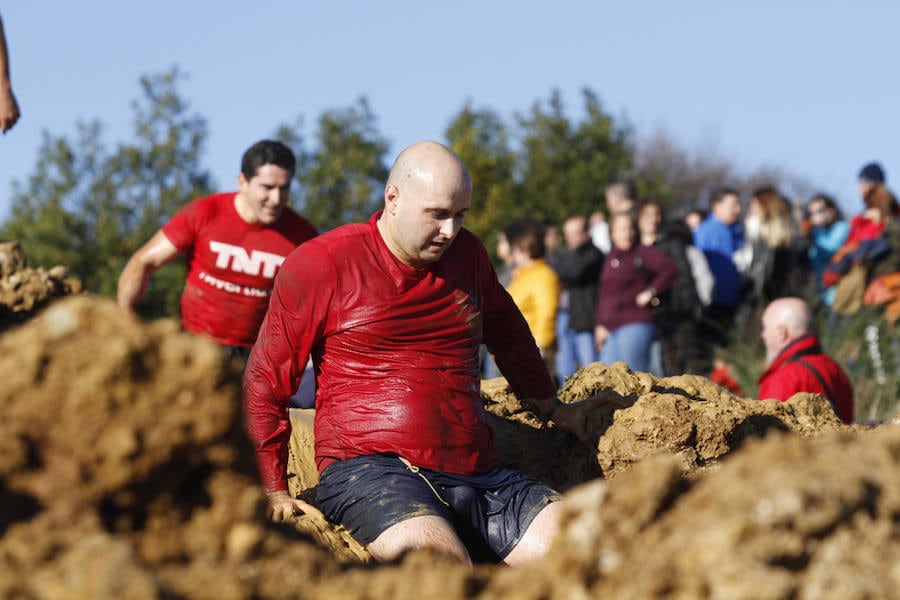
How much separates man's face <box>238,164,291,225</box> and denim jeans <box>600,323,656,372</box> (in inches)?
157

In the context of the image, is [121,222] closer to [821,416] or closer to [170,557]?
[821,416]

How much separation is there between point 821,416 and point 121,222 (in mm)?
17518

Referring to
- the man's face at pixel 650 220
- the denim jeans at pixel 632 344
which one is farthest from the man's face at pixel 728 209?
the denim jeans at pixel 632 344

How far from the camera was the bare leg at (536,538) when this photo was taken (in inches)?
184

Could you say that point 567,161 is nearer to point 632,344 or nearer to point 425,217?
point 632,344

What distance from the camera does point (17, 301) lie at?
17.6 feet

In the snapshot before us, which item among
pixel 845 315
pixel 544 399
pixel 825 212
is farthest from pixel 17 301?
pixel 825 212

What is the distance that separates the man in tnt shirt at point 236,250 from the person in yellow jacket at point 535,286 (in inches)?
135

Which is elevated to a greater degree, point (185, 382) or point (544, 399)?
point (185, 382)

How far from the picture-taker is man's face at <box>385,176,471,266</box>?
4.74 metres

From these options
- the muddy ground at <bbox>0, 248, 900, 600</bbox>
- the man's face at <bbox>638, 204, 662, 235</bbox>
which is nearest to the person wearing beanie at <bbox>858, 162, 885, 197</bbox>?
the man's face at <bbox>638, 204, 662, 235</bbox>

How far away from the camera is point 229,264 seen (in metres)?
7.55

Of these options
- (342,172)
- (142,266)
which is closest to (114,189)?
(342,172)

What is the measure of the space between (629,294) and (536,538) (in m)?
6.22
